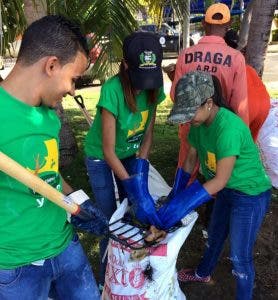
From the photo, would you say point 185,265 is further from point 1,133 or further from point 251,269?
point 1,133

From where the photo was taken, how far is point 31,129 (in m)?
1.51

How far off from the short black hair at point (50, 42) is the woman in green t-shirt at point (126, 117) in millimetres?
735

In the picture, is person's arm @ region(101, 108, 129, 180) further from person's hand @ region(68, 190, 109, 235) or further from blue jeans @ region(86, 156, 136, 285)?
person's hand @ region(68, 190, 109, 235)

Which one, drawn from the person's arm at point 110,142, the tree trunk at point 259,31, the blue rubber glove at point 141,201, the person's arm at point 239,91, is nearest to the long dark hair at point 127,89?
the person's arm at point 110,142

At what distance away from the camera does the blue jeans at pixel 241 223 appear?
2.36 meters

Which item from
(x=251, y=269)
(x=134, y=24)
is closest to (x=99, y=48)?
(x=134, y=24)

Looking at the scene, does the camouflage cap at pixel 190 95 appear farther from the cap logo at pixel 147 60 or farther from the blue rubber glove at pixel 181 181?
the blue rubber glove at pixel 181 181

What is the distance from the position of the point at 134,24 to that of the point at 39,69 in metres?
3.17

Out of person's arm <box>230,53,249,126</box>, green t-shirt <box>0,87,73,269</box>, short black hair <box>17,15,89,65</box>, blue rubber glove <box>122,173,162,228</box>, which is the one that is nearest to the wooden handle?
green t-shirt <box>0,87,73,269</box>

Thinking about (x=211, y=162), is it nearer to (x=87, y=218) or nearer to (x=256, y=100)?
(x=87, y=218)

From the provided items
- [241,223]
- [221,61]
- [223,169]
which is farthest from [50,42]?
[221,61]

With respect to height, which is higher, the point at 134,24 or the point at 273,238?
the point at 134,24

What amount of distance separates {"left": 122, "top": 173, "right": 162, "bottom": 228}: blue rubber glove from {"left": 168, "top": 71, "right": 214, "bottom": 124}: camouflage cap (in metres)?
0.40

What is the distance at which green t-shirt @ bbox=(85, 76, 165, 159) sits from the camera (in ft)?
7.72
